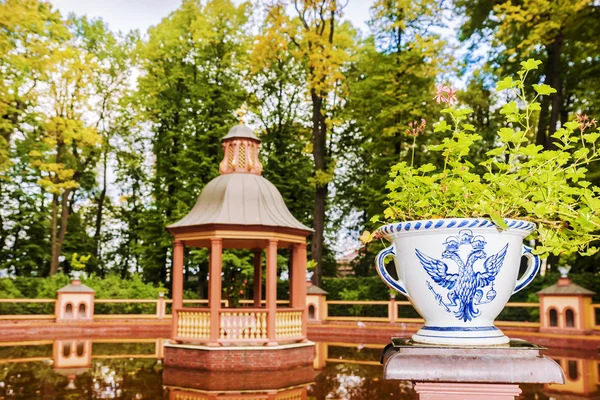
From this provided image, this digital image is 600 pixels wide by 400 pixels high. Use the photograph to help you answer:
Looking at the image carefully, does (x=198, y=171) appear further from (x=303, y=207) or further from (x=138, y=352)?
(x=138, y=352)

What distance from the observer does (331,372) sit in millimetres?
10867

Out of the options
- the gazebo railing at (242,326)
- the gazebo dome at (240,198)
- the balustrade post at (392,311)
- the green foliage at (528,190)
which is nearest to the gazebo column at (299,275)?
the gazebo dome at (240,198)

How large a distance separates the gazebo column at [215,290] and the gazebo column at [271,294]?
107 cm

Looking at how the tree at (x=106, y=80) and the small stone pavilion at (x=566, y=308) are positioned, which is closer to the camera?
the small stone pavilion at (x=566, y=308)

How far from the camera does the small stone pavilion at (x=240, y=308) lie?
11.2m

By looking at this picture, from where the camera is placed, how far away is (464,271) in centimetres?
199

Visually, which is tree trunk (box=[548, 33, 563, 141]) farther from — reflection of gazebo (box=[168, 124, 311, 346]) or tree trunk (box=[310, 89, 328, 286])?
reflection of gazebo (box=[168, 124, 311, 346])

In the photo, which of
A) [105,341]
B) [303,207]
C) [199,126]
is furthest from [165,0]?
[105,341]

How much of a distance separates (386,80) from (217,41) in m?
10.6

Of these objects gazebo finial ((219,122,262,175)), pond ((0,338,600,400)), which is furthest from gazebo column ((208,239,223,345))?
gazebo finial ((219,122,262,175))

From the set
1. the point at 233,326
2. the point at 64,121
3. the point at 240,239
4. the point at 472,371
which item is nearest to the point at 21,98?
the point at 64,121

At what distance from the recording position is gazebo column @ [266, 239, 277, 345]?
11.6m

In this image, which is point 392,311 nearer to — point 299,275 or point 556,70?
point 299,275

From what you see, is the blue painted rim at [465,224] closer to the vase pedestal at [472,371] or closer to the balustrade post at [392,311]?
the vase pedestal at [472,371]
